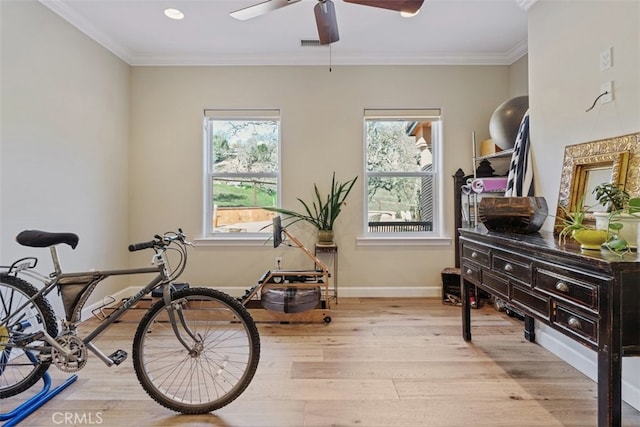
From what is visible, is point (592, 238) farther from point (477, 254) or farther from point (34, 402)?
point (34, 402)

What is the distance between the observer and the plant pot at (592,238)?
4.65 ft

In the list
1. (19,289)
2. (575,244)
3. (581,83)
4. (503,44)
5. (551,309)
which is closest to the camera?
(551,309)

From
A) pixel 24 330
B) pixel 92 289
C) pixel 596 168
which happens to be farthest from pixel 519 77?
pixel 24 330

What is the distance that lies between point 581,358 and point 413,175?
222cm

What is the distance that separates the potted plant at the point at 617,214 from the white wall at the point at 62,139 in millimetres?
3483

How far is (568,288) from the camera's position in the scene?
138 centimetres

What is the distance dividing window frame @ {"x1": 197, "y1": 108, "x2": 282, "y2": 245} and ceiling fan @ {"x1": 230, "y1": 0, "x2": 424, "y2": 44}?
143cm

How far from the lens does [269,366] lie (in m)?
2.09

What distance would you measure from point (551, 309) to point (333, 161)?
2508 mm

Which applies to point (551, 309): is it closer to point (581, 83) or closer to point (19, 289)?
point (581, 83)

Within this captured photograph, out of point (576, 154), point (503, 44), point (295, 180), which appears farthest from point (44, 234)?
point (503, 44)

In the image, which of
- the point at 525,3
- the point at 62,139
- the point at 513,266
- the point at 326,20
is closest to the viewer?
the point at 513,266

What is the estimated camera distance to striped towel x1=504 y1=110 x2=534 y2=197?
246cm

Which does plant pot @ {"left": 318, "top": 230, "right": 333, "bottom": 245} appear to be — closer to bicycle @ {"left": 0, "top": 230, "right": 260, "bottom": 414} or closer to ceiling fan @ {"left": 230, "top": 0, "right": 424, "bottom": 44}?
bicycle @ {"left": 0, "top": 230, "right": 260, "bottom": 414}
